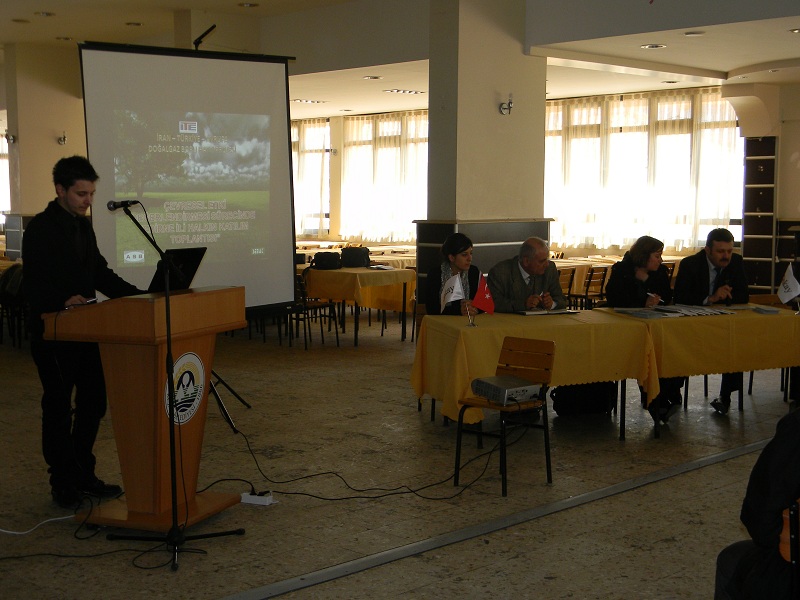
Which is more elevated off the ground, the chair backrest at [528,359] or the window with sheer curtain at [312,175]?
the window with sheer curtain at [312,175]

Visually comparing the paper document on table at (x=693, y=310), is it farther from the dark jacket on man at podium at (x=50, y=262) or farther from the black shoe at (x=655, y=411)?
the dark jacket on man at podium at (x=50, y=262)

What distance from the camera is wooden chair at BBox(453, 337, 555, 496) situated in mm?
4633

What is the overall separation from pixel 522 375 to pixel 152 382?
2.07 metres

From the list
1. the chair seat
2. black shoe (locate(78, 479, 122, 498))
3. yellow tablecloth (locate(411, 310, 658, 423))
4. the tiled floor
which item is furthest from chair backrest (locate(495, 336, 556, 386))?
black shoe (locate(78, 479, 122, 498))

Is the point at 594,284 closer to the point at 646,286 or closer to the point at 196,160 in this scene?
the point at 646,286

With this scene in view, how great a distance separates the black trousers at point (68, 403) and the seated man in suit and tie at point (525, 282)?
9.21 ft

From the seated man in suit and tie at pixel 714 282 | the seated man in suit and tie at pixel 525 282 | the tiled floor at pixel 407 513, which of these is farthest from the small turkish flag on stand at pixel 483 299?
the seated man in suit and tie at pixel 714 282

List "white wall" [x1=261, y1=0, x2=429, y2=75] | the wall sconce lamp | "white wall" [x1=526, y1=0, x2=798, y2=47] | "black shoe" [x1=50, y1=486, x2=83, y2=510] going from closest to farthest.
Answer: "black shoe" [x1=50, y1=486, x2=83, y2=510], "white wall" [x1=526, y1=0, x2=798, y2=47], the wall sconce lamp, "white wall" [x1=261, y1=0, x2=429, y2=75]

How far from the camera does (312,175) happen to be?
18891 millimetres

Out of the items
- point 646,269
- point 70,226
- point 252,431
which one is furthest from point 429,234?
point 70,226

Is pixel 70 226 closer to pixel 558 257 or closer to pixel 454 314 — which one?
pixel 454 314

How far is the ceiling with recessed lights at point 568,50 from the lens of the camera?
948cm

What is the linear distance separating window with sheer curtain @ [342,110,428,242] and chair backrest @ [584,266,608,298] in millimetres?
6126

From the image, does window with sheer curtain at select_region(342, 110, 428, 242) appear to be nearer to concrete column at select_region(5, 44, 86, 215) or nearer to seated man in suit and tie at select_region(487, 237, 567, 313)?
concrete column at select_region(5, 44, 86, 215)
